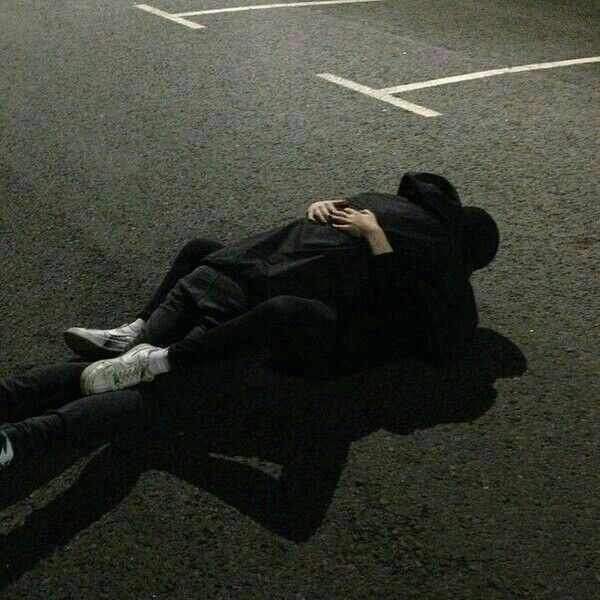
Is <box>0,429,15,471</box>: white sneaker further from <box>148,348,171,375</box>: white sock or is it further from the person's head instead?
the person's head

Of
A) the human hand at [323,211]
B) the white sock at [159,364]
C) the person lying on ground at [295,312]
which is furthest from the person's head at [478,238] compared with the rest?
the white sock at [159,364]

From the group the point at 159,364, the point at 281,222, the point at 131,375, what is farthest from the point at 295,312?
the point at 281,222

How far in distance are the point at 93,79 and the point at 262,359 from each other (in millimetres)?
5448

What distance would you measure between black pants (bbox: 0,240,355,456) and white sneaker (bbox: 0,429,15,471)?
0.10ft

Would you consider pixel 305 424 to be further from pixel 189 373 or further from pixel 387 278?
pixel 387 278

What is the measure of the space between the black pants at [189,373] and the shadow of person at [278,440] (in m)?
0.15

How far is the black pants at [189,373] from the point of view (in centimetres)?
398

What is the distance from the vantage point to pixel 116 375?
4.16m

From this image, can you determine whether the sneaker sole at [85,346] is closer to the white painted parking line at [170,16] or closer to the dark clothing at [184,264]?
the dark clothing at [184,264]

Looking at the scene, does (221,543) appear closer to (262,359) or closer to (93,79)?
(262,359)

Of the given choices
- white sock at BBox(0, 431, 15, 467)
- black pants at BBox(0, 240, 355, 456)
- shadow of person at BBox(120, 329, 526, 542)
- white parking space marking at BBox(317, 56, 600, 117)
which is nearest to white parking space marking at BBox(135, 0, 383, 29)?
white parking space marking at BBox(317, 56, 600, 117)

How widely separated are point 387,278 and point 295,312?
47cm

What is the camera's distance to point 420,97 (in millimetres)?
8242

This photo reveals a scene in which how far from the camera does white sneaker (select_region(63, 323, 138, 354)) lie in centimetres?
454
